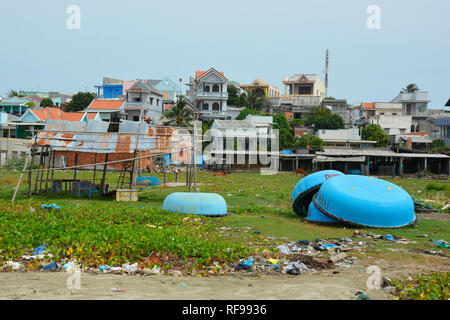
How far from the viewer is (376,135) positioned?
5578 cm

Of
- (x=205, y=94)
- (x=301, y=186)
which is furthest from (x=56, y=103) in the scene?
(x=301, y=186)

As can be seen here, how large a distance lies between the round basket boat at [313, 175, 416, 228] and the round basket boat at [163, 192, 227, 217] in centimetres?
331

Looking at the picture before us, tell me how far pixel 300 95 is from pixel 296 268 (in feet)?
229

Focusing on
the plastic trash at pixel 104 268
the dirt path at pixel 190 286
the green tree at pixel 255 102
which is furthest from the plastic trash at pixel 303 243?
the green tree at pixel 255 102

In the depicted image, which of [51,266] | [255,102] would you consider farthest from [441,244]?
[255,102]

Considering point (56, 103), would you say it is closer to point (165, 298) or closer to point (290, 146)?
point (290, 146)

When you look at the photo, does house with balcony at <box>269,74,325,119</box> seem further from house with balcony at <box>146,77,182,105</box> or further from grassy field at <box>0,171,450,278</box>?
grassy field at <box>0,171,450,278</box>

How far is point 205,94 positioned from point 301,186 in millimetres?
45935

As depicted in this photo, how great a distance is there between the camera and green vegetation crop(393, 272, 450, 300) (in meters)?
5.73

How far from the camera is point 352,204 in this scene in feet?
39.6

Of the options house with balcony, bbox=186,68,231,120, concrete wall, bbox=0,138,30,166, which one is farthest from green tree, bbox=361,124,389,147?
concrete wall, bbox=0,138,30,166

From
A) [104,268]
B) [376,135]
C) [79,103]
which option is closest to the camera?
[104,268]

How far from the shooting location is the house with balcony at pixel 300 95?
70500 mm

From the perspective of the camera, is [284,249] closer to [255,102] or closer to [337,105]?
[255,102]
